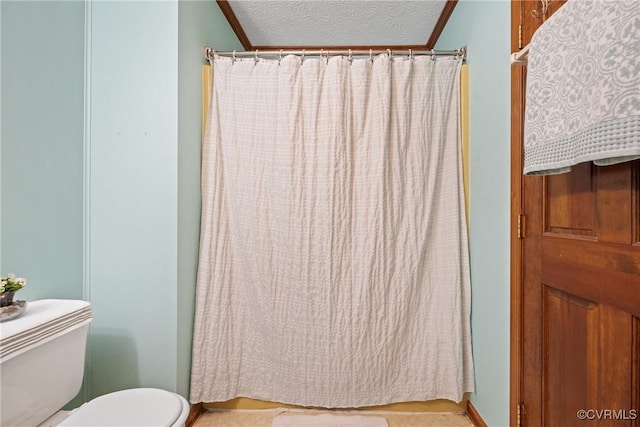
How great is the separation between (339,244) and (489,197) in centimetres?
75

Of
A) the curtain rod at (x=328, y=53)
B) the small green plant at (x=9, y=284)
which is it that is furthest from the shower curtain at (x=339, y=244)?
the small green plant at (x=9, y=284)

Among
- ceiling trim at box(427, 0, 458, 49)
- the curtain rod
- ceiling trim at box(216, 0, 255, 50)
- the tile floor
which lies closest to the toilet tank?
the tile floor

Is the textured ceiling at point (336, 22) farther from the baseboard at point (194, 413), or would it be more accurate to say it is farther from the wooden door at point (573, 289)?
the baseboard at point (194, 413)

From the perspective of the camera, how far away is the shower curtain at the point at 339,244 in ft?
5.25

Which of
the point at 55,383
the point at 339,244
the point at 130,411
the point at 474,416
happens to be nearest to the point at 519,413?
the point at 474,416

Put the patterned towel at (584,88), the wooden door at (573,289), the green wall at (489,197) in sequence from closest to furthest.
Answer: the patterned towel at (584,88), the wooden door at (573,289), the green wall at (489,197)

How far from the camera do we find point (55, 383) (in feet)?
3.72

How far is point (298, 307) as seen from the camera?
A: 1.62 m

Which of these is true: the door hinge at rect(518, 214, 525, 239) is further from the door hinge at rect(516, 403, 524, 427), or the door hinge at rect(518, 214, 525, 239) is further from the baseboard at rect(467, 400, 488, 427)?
the baseboard at rect(467, 400, 488, 427)

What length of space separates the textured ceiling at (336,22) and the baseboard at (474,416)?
7.47ft

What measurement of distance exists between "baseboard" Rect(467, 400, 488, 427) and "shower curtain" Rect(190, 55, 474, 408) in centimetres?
11

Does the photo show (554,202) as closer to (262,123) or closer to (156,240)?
(262,123)

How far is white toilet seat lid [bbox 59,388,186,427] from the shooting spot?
1040 mm

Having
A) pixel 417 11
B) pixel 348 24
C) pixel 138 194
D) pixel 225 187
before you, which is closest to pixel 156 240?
pixel 138 194
